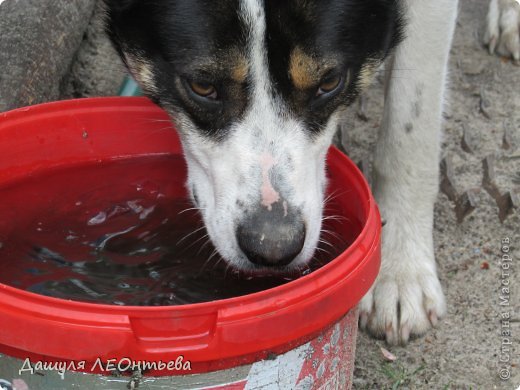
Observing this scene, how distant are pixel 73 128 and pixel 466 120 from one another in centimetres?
176

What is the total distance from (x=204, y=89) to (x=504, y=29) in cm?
218

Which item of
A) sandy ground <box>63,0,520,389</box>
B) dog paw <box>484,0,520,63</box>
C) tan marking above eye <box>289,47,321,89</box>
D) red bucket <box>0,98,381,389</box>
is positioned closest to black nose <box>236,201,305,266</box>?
red bucket <box>0,98,381,389</box>

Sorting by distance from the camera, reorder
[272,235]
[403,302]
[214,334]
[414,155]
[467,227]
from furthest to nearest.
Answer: [467,227] → [414,155] → [403,302] → [272,235] → [214,334]

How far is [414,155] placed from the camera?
269 centimetres

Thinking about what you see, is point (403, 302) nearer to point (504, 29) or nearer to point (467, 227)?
point (467, 227)

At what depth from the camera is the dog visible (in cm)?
195

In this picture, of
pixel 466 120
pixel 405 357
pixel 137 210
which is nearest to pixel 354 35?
pixel 137 210

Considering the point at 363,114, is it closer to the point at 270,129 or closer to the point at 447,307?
the point at 447,307

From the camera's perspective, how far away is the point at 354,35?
2158 mm

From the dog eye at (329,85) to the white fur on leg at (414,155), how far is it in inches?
23.4

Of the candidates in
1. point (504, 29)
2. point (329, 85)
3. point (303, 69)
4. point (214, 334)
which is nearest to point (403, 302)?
point (329, 85)

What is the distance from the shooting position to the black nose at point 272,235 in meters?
1.88

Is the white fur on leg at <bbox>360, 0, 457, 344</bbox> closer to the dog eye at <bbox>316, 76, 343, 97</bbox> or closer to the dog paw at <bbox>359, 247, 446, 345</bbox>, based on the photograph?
the dog paw at <bbox>359, 247, 446, 345</bbox>

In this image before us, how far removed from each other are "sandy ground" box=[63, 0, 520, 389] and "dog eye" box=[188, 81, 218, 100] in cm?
88
